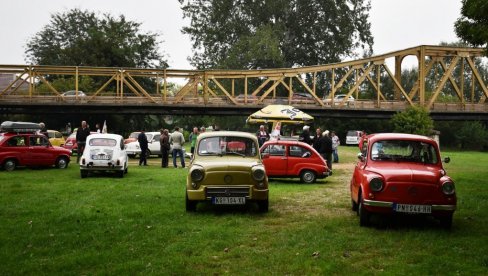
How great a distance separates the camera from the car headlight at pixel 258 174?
34.6ft

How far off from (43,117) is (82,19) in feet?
85.1

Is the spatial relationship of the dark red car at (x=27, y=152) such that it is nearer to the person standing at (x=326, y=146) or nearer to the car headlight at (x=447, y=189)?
the person standing at (x=326, y=146)

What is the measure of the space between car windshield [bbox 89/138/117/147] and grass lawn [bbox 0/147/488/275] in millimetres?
5434

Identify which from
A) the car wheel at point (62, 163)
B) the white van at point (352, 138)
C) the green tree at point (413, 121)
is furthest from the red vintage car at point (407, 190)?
the white van at point (352, 138)

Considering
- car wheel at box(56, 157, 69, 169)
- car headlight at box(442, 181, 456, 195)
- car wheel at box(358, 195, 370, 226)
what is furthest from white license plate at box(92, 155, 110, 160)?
car headlight at box(442, 181, 456, 195)

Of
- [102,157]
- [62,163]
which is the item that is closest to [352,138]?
[62,163]

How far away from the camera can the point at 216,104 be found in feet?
146

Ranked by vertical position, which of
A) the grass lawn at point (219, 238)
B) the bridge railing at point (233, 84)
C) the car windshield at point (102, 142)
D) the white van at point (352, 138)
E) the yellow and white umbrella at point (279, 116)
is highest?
the bridge railing at point (233, 84)

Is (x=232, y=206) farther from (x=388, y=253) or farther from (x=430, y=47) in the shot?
(x=430, y=47)

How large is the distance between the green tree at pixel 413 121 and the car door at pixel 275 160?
961 inches

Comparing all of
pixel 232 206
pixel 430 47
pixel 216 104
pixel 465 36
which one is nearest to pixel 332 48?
pixel 430 47

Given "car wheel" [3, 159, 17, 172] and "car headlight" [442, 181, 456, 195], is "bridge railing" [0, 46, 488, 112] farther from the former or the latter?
"car headlight" [442, 181, 456, 195]

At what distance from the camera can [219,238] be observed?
27.7 ft

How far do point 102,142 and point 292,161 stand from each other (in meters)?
6.74
